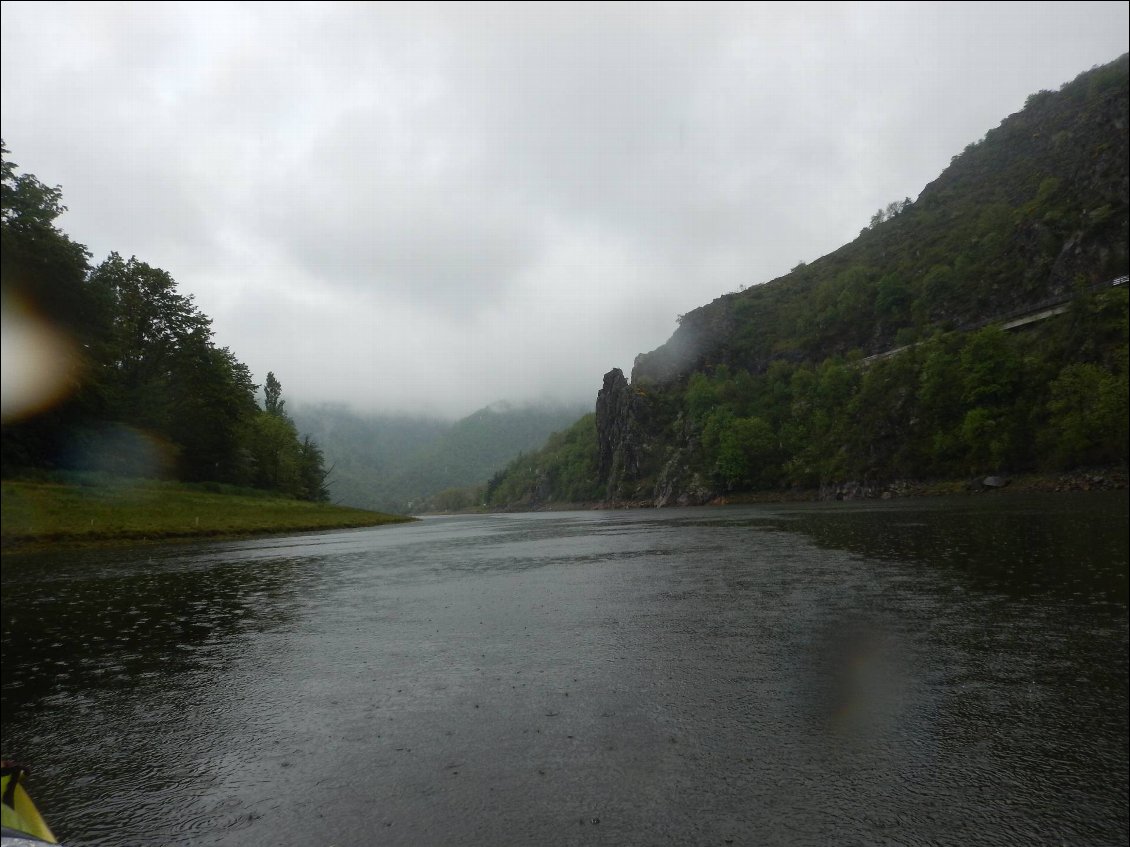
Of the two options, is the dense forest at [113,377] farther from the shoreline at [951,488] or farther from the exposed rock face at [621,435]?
the exposed rock face at [621,435]

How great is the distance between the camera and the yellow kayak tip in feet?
11.4

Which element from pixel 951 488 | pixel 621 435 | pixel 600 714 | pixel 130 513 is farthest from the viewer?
pixel 621 435

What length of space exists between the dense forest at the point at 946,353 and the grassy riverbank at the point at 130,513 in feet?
285

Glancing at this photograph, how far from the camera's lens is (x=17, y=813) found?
3762 millimetres

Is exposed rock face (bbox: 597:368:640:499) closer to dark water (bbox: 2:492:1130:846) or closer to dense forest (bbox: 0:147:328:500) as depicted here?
dense forest (bbox: 0:147:328:500)

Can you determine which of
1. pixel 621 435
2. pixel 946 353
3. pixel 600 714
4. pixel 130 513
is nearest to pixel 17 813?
pixel 600 714

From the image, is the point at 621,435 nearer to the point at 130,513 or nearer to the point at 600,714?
the point at 130,513

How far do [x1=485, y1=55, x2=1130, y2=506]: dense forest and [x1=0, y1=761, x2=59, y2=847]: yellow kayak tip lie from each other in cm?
8018

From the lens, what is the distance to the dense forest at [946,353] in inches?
2879

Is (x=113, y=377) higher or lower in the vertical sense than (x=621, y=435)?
lower

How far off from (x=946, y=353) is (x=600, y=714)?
105403 mm

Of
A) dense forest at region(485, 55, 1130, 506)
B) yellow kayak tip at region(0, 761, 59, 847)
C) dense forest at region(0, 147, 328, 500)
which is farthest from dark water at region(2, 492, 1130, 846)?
dense forest at region(485, 55, 1130, 506)

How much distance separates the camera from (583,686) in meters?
9.31

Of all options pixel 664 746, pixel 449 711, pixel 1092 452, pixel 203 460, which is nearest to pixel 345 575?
pixel 449 711
